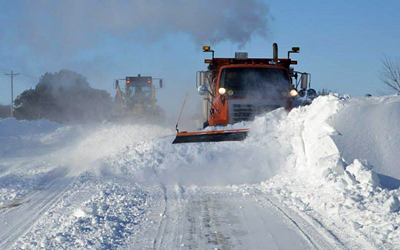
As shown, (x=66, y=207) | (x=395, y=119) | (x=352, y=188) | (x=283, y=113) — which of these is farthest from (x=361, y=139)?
(x=66, y=207)

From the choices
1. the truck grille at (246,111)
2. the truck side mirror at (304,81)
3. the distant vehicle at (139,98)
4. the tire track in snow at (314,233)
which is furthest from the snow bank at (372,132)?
the distant vehicle at (139,98)

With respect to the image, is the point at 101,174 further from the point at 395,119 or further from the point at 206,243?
the point at 395,119

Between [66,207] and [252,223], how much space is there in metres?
2.57

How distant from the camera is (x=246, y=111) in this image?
10164mm

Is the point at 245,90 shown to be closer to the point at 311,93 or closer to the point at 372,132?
the point at 311,93

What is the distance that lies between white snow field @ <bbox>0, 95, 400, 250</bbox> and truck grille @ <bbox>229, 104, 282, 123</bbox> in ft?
3.39

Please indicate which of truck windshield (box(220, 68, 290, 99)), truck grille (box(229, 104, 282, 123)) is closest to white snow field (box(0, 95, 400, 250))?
truck grille (box(229, 104, 282, 123))

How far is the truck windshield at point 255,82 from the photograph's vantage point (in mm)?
10500

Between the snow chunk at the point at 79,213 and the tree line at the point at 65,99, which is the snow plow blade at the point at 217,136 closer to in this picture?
the snow chunk at the point at 79,213

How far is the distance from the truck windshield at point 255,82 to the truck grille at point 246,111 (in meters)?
0.36

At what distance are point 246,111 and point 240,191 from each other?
3344mm

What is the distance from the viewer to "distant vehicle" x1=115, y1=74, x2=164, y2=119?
2939 cm

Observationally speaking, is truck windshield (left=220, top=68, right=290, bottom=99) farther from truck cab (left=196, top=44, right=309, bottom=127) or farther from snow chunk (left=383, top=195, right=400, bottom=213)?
snow chunk (left=383, top=195, right=400, bottom=213)

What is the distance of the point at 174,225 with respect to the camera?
5121 millimetres
